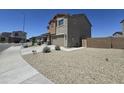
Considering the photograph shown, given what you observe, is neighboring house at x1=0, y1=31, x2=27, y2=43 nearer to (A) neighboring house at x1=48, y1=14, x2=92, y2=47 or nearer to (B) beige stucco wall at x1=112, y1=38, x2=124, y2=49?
(A) neighboring house at x1=48, y1=14, x2=92, y2=47

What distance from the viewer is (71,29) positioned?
2180 centimetres

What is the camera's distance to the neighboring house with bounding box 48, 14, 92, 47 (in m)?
21.6

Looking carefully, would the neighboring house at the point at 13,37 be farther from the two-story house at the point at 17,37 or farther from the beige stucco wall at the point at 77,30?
the beige stucco wall at the point at 77,30

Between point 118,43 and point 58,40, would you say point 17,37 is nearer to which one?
point 58,40

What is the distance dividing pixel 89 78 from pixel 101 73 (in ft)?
3.02

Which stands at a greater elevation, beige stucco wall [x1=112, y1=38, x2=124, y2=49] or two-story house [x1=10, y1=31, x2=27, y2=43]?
two-story house [x1=10, y1=31, x2=27, y2=43]

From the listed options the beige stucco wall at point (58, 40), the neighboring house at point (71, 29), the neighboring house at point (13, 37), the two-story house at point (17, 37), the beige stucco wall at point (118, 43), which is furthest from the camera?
the two-story house at point (17, 37)

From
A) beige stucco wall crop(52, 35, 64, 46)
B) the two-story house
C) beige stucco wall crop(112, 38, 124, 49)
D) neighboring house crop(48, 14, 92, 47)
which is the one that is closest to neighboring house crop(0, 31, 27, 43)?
the two-story house

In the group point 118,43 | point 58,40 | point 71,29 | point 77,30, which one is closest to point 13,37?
point 58,40

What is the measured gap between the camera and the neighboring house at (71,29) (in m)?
21.6

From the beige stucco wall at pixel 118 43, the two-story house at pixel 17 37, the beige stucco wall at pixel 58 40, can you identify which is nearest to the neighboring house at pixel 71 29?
the beige stucco wall at pixel 58 40

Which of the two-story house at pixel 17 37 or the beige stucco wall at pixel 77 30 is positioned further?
the two-story house at pixel 17 37
